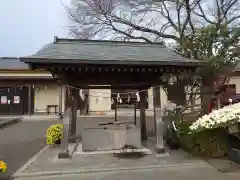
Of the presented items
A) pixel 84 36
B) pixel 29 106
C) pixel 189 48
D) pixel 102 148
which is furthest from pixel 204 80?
pixel 29 106

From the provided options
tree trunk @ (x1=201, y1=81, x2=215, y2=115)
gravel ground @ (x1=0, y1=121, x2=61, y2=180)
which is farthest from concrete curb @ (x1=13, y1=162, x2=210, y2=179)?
tree trunk @ (x1=201, y1=81, x2=215, y2=115)

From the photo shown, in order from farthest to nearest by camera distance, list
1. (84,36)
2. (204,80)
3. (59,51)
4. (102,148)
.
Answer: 1. (84,36)
2. (204,80)
3. (102,148)
4. (59,51)

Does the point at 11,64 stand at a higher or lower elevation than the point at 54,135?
higher

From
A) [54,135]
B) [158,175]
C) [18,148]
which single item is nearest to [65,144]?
[54,135]

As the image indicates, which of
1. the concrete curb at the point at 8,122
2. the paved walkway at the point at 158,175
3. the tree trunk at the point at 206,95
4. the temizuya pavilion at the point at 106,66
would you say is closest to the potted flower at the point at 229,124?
the paved walkway at the point at 158,175

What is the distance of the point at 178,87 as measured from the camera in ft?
44.2

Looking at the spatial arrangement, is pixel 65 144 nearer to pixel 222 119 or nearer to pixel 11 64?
pixel 222 119

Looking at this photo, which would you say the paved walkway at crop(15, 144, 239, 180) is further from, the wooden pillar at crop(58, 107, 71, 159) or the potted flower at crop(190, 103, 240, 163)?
the potted flower at crop(190, 103, 240, 163)

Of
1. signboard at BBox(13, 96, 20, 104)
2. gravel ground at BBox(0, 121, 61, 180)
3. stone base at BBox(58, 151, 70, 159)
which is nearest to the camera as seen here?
gravel ground at BBox(0, 121, 61, 180)

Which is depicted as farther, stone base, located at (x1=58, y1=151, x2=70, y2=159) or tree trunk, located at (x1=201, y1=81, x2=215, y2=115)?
tree trunk, located at (x1=201, y1=81, x2=215, y2=115)

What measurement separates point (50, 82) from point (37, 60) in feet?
51.5

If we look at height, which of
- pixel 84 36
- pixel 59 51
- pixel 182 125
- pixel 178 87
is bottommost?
pixel 182 125

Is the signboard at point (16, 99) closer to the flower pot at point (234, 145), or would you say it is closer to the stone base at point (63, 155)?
the stone base at point (63, 155)

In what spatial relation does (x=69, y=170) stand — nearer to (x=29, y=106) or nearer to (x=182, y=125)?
(x=182, y=125)
